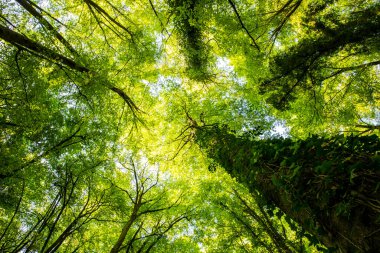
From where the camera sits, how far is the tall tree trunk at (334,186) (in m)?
2.20

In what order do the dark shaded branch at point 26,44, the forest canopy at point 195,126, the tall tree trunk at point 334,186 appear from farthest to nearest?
the dark shaded branch at point 26,44 → the forest canopy at point 195,126 → the tall tree trunk at point 334,186

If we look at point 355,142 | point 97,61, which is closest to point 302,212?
point 355,142

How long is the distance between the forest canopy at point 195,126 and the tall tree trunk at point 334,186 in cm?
1

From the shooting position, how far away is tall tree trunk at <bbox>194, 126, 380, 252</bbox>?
2.20 m

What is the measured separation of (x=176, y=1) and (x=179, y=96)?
3785 millimetres

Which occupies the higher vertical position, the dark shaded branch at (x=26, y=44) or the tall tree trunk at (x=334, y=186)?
the dark shaded branch at (x=26, y=44)

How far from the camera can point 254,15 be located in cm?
852

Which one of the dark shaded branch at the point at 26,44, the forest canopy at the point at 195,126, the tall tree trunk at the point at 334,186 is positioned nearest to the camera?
the tall tree trunk at the point at 334,186

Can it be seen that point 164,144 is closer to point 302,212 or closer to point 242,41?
point 242,41

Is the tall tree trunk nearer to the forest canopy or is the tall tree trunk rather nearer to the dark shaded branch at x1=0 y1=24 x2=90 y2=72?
the forest canopy

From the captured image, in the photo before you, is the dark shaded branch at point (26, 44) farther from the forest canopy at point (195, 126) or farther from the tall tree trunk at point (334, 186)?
the tall tree trunk at point (334, 186)

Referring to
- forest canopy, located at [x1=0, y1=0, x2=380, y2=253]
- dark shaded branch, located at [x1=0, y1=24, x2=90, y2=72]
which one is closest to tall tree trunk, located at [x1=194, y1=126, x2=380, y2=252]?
forest canopy, located at [x1=0, y1=0, x2=380, y2=253]

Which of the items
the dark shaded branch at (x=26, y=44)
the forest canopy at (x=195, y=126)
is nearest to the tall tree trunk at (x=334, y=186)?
the forest canopy at (x=195, y=126)

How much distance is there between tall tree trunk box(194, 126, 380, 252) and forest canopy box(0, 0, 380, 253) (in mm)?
14
